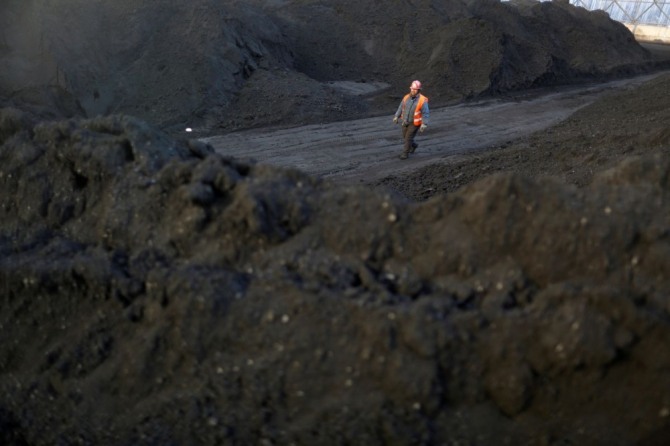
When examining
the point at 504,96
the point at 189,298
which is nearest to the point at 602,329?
the point at 189,298

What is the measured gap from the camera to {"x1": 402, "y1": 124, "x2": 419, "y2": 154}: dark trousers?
39.8 ft

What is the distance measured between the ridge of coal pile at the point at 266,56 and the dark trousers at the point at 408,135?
11.2 ft

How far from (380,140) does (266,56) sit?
5436 millimetres

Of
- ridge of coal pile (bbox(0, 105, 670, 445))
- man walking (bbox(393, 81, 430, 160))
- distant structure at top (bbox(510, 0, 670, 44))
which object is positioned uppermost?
distant structure at top (bbox(510, 0, 670, 44))

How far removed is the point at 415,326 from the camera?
3545mm

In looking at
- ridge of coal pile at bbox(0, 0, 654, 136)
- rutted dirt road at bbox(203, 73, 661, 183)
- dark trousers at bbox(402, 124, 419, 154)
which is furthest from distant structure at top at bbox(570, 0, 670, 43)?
dark trousers at bbox(402, 124, 419, 154)

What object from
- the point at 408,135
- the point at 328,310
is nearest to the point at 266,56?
the point at 408,135

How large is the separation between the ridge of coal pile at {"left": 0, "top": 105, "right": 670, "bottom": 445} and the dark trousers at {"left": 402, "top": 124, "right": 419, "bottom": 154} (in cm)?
808

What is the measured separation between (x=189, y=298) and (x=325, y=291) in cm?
84

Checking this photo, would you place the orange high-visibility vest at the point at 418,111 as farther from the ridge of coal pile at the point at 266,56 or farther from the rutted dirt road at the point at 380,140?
the ridge of coal pile at the point at 266,56

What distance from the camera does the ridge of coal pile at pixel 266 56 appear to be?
1355 cm

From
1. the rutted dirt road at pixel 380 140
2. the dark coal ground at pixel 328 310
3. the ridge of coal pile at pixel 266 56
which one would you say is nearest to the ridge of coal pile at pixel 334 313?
the dark coal ground at pixel 328 310

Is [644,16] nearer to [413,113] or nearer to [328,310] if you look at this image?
[413,113]

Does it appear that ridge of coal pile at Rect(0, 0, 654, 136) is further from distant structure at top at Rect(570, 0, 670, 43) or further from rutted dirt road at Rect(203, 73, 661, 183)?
distant structure at top at Rect(570, 0, 670, 43)
